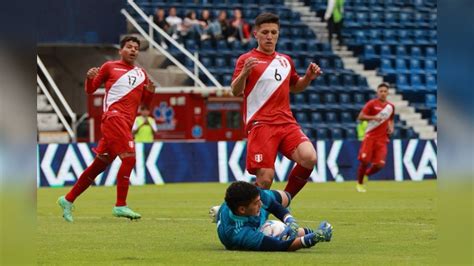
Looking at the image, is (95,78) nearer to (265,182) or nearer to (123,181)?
(123,181)

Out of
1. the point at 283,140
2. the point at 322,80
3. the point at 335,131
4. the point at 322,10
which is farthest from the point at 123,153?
the point at 322,10

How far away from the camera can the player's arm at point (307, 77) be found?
990 centimetres

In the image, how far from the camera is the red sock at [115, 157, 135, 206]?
12.9 m

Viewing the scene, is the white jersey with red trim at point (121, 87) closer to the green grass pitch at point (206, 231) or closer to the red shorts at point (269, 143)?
the green grass pitch at point (206, 231)

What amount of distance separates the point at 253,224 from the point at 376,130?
15.2 metres

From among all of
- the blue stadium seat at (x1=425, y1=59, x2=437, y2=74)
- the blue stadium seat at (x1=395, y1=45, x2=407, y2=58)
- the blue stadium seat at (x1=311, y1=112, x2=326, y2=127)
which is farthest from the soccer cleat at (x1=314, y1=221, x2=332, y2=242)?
the blue stadium seat at (x1=395, y1=45, x2=407, y2=58)

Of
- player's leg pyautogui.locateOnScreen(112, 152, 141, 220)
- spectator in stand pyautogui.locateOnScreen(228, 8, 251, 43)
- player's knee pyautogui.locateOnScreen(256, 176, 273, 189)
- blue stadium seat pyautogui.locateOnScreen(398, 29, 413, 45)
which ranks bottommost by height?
blue stadium seat pyautogui.locateOnScreen(398, 29, 413, 45)

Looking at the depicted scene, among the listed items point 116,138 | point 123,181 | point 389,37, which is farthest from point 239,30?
point 123,181

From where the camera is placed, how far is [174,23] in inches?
1316

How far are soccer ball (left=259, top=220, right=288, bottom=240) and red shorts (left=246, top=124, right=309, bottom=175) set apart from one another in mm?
1877

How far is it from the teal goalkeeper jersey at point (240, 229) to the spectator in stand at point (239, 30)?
25778 mm

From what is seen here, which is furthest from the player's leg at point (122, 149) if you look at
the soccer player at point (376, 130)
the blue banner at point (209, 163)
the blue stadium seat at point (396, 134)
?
the blue stadium seat at point (396, 134)

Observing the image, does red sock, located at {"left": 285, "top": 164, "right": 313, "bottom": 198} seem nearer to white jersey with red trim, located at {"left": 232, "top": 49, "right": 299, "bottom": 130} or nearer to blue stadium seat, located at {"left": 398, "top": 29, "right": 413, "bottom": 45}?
white jersey with red trim, located at {"left": 232, "top": 49, "right": 299, "bottom": 130}
